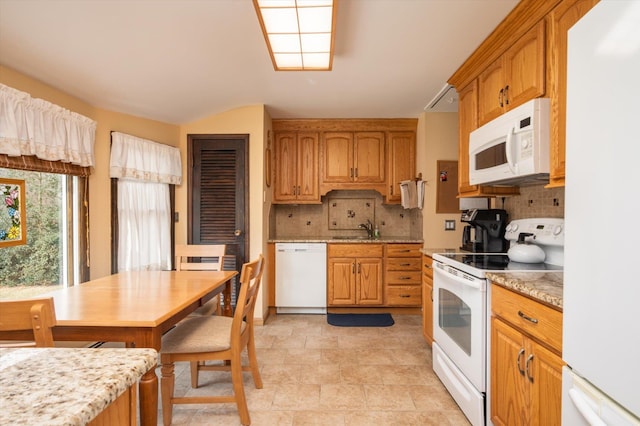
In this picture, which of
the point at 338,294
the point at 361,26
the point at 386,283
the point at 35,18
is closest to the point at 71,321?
the point at 35,18

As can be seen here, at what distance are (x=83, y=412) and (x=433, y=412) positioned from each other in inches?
80.4

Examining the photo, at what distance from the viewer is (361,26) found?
2.07 m

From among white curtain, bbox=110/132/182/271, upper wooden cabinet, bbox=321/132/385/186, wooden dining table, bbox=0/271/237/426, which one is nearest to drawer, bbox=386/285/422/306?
upper wooden cabinet, bbox=321/132/385/186

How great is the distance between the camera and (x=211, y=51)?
2.32 m

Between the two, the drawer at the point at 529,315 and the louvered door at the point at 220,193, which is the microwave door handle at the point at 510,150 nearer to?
the drawer at the point at 529,315

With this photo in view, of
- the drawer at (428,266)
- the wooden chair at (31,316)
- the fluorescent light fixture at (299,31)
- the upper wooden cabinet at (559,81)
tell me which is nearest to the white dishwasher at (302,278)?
the drawer at (428,266)

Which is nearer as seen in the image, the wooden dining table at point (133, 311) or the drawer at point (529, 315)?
the drawer at point (529, 315)

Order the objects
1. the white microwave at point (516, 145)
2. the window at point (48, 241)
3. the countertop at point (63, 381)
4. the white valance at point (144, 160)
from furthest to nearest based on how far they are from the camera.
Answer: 1. the white valance at point (144, 160)
2. the window at point (48, 241)
3. the white microwave at point (516, 145)
4. the countertop at point (63, 381)

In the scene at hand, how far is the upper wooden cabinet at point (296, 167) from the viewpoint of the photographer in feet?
13.2

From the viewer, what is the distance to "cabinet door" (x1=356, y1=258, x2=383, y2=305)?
12.4 feet

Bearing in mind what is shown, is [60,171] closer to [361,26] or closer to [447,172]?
[361,26]

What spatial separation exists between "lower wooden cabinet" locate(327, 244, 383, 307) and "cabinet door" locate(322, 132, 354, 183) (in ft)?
2.98

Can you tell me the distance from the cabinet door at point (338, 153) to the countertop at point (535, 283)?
256 cm

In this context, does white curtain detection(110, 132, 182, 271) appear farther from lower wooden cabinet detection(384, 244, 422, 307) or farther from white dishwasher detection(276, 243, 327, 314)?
lower wooden cabinet detection(384, 244, 422, 307)
